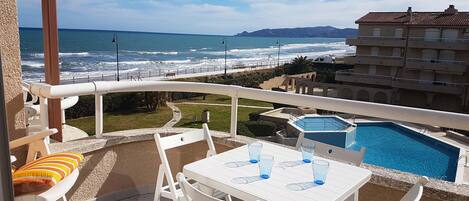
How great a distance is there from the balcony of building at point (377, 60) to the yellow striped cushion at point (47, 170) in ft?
106

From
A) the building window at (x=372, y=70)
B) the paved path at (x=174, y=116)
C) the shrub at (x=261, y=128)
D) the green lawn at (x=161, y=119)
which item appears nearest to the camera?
the shrub at (x=261, y=128)

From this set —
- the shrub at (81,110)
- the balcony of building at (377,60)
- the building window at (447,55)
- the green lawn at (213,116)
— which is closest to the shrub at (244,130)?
the green lawn at (213,116)

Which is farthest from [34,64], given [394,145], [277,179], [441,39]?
[277,179]

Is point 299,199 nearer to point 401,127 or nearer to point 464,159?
point 464,159

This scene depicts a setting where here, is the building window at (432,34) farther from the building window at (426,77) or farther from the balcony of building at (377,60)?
the building window at (426,77)

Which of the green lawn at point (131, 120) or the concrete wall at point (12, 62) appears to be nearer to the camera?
the concrete wall at point (12, 62)

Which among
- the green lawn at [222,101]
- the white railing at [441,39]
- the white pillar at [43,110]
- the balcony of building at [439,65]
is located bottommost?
the green lawn at [222,101]

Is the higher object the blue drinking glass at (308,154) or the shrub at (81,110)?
the blue drinking glass at (308,154)

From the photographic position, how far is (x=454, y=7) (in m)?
31.5

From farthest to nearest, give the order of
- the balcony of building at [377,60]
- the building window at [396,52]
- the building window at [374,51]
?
the building window at [374,51] < the building window at [396,52] < the balcony of building at [377,60]

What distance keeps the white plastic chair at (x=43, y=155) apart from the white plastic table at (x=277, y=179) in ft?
2.28

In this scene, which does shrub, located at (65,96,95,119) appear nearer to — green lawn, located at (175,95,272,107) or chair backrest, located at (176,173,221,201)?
green lawn, located at (175,95,272,107)

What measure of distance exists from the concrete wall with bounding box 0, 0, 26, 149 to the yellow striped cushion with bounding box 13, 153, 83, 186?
42cm

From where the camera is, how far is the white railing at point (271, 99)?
7.89ft
